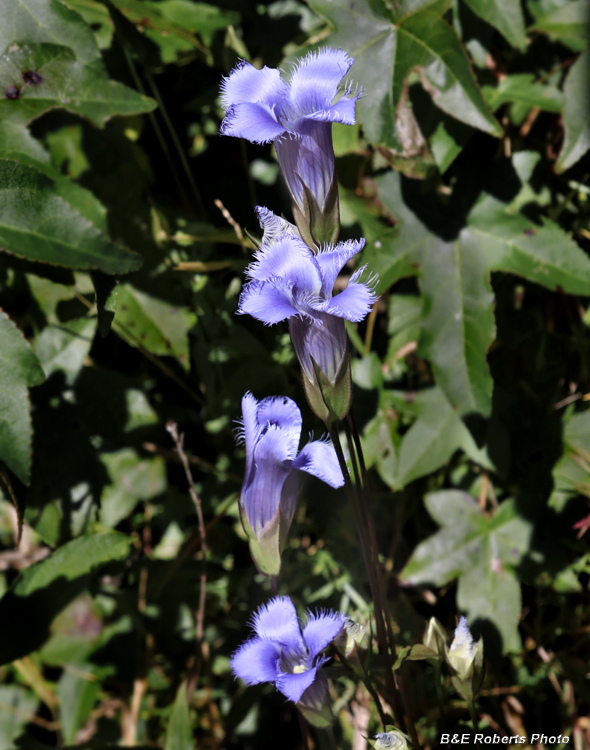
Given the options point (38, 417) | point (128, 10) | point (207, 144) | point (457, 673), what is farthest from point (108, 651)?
point (128, 10)

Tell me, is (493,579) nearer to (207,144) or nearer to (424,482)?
(424,482)

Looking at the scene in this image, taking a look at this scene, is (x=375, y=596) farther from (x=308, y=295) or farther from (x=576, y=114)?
(x=576, y=114)

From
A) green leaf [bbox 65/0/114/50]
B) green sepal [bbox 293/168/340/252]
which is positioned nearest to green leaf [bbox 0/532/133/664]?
green sepal [bbox 293/168/340/252]

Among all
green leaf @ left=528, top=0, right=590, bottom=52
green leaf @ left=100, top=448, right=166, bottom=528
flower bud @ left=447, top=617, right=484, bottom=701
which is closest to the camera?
flower bud @ left=447, top=617, right=484, bottom=701

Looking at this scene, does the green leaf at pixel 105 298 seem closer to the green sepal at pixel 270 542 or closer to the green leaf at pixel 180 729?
the green sepal at pixel 270 542

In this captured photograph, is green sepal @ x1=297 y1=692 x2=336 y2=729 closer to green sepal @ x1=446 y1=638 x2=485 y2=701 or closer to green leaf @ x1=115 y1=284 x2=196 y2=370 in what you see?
green sepal @ x1=446 y1=638 x2=485 y2=701
